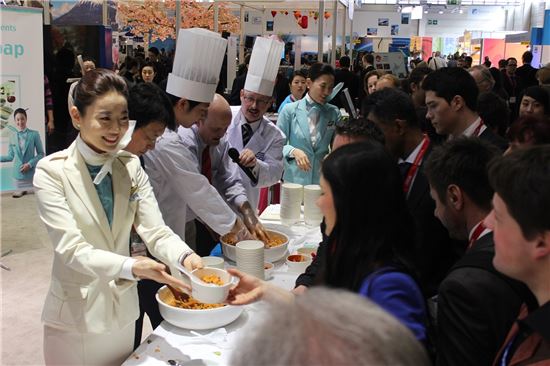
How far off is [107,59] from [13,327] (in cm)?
368

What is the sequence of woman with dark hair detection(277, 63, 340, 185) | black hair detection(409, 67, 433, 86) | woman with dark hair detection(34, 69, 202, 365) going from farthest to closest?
1. black hair detection(409, 67, 433, 86)
2. woman with dark hair detection(277, 63, 340, 185)
3. woman with dark hair detection(34, 69, 202, 365)

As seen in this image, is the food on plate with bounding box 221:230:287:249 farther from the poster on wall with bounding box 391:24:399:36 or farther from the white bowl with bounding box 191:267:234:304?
the poster on wall with bounding box 391:24:399:36

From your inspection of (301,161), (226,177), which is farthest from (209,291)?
(301,161)

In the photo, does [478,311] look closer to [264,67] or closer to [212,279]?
[212,279]

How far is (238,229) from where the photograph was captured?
7.77 feet

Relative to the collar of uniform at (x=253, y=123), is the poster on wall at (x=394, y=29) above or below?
above

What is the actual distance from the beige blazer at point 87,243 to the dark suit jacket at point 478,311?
891 mm

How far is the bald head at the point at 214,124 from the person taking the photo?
2.50 m

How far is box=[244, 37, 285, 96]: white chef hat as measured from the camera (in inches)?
130

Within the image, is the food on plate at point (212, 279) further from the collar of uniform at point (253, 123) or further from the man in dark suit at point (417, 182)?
the collar of uniform at point (253, 123)

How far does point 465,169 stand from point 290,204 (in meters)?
1.44

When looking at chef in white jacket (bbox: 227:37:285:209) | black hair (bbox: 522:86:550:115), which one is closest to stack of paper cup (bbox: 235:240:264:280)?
chef in white jacket (bbox: 227:37:285:209)

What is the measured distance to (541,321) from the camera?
101cm

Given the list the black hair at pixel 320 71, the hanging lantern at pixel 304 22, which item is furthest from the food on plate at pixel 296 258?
the hanging lantern at pixel 304 22
